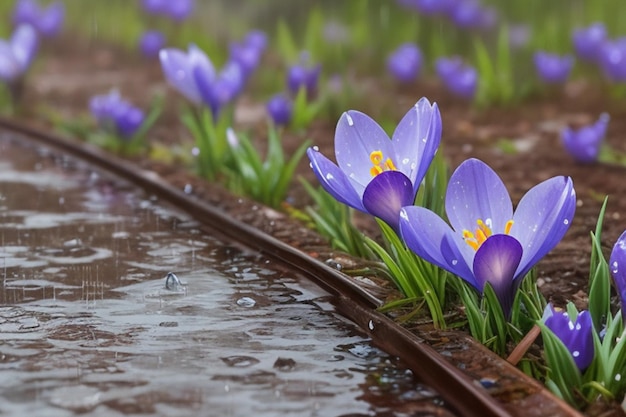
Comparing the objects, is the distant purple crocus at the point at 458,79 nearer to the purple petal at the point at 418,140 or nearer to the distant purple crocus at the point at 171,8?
the distant purple crocus at the point at 171,8

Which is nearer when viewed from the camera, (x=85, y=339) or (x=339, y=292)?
(x=85, y=339)

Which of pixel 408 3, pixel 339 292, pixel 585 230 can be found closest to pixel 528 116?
pixel 408 3

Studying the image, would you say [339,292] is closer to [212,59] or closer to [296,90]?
[296,90]

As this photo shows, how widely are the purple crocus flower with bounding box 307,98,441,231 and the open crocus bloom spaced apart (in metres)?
0.15

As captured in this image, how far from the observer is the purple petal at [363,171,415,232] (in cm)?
237

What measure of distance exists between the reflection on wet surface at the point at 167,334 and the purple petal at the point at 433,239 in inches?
9.2

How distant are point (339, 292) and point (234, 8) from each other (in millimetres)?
7093

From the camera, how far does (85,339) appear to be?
7.72 ft

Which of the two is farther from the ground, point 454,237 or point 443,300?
point 454,237

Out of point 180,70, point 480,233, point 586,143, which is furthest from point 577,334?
point 180,70

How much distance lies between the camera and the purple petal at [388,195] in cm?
237

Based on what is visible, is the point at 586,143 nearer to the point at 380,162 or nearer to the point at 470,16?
the point at 380,162

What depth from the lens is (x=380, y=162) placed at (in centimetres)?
253

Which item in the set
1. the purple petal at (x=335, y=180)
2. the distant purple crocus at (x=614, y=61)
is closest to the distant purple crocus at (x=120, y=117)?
the distant purple crocus at (x=614, y=61)
